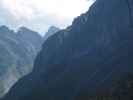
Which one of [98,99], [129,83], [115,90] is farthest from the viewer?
[115,90]

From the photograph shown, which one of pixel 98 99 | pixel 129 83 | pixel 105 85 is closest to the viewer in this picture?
pixel 98 99

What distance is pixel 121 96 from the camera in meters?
85.5

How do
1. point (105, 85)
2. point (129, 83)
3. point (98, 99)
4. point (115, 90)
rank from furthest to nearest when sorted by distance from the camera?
point (105, 85)
point (115, 90)
point (129, 83)
point (98, 99)

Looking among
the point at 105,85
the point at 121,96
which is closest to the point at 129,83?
the point at 121,96

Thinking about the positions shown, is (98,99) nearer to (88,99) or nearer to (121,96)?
(88,99)

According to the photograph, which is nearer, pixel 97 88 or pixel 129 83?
pixel 129 83

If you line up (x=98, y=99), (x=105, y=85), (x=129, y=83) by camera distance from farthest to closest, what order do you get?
(x=105, y=85), (x=129, y=83), (x=98, y=99)

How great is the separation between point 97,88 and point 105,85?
5.81 metres

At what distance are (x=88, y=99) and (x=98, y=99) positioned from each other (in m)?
4.90

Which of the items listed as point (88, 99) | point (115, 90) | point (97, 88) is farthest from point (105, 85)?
point (88, 99)

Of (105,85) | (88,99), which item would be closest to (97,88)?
(105,85)

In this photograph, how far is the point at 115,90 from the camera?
93000 millimetres

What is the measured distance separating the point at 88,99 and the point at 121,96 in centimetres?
980

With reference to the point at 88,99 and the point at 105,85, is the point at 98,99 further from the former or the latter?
the point at 105,85
